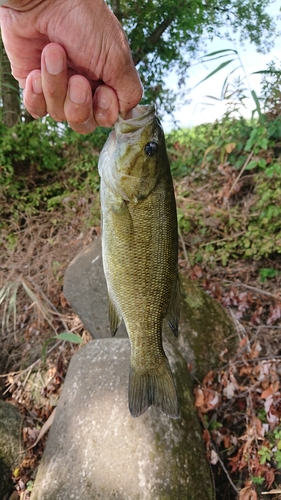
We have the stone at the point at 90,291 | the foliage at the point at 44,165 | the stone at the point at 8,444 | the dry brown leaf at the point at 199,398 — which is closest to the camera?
the dry brown leaf at the point at 199,398

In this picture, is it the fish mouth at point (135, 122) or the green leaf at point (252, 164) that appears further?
the green leaf at point (252, 164)

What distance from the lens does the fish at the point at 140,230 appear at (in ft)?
5.32

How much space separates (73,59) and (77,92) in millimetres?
127

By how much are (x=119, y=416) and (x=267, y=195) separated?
2689 mm

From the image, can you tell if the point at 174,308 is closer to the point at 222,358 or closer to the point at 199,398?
the point at 199,398

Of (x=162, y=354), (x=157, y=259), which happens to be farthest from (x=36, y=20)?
(x=162, y=354)

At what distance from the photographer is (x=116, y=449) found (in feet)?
7.77

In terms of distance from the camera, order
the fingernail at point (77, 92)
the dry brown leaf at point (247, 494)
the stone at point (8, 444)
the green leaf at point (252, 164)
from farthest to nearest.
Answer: the green leaf at point (252, 164), the stone at point (8, 444), the dry brown leaf at point (247, 494), the fingernail at point (77, 92)

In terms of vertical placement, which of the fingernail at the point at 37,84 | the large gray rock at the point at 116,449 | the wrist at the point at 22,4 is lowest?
the large gray rock at the point at 116,449

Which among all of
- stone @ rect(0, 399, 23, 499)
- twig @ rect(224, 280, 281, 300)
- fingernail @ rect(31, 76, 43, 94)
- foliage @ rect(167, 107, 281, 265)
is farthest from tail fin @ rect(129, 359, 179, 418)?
foliage @ rect(167, 107, 281, 265)

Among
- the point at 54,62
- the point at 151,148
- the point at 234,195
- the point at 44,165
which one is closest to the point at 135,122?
the point at 151,148

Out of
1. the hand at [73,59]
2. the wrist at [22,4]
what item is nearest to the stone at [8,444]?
the hand at [73,59]

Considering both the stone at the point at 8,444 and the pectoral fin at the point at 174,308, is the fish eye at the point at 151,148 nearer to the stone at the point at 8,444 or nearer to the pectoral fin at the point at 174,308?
the pectoral fin at the point at 174,308

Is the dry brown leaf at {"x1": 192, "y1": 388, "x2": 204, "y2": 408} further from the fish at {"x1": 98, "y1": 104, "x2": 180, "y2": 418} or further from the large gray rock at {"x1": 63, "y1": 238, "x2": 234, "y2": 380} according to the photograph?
the fish at {"x1": 98, "y1": 104, "x2": 180, "y2": 418}
